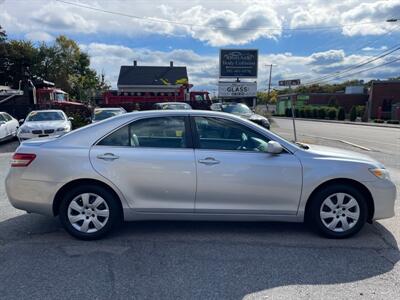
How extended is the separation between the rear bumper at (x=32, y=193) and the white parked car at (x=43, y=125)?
325 inches

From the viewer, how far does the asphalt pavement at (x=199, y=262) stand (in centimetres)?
324

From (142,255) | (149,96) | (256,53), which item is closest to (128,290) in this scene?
(142,255)

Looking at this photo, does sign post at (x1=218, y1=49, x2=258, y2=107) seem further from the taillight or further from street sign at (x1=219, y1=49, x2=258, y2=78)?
the taillight

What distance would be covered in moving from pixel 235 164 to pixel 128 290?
5.97 feet

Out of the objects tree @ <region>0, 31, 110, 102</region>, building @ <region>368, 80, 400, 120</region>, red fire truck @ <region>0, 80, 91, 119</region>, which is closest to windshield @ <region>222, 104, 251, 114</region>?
red fire truck @ <region>0, 80, 91, 119</region>

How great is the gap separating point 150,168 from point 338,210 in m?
2.30

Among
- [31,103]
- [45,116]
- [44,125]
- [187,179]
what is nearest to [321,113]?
[31,103]

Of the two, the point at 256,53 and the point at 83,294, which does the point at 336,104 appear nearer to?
the point at 256,53

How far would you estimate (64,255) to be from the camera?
155 inches

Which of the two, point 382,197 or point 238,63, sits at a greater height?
point 238,63

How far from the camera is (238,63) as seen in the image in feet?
91.8

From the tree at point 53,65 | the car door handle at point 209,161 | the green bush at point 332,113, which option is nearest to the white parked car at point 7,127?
the car door handle at point 209,161

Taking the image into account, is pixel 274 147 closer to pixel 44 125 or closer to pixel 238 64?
pixel 44 125

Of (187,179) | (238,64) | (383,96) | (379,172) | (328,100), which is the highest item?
(238,64)
